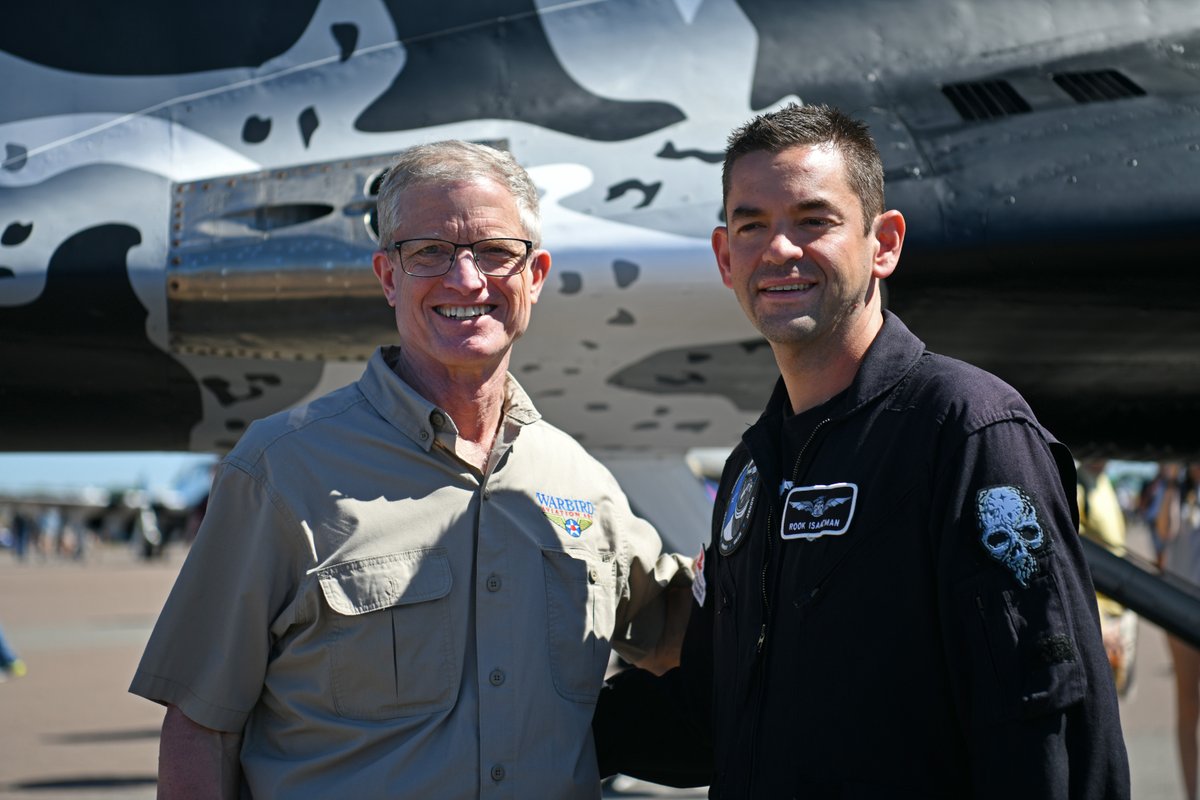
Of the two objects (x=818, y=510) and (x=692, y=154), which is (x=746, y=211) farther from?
(x=692, y=154)

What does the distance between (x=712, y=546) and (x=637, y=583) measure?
0.34 m

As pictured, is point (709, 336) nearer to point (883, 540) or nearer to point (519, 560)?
point (519, 560)

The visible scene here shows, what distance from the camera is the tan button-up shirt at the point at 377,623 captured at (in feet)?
7.28

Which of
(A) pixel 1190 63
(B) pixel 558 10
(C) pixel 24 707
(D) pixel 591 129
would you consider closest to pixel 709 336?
(D) pixel 591 129

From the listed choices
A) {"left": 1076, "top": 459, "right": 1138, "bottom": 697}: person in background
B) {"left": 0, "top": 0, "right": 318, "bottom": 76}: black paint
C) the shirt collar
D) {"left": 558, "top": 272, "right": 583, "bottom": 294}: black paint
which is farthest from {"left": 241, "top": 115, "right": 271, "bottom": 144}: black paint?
{"left": 1076, "top": 459, "right": 1138, "bottom": 697}: person in background

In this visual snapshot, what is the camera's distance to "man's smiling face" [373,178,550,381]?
239 centimetres

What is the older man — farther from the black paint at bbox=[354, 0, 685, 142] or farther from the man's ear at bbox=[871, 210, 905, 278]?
the black paint at bbox=[354, 0, 685, 142]

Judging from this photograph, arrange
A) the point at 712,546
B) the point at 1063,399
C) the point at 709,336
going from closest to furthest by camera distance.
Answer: the point at 712,546
the point at 709,336
the point at 1063,399

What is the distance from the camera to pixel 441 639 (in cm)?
229

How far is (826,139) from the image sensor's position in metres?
2.15

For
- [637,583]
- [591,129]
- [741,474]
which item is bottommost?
[637,583]

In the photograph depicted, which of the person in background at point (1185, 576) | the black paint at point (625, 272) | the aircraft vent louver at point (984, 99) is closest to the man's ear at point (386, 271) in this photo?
the black paint at point (625, 272)

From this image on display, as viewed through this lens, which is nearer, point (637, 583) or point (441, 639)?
point (441, 639)

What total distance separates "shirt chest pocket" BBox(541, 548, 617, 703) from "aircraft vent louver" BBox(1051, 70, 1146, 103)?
2.54m
